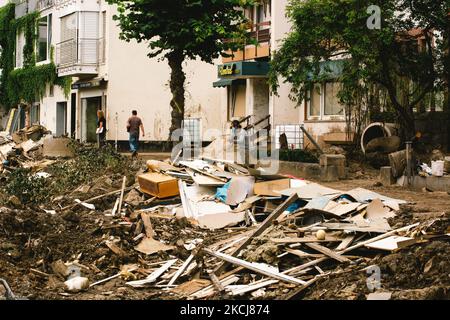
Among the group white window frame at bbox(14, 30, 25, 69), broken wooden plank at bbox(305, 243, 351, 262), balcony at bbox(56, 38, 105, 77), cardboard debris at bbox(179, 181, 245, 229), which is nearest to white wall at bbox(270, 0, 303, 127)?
balcony at bbox(56, 38, 105, 77)

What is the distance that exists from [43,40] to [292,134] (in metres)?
23.2

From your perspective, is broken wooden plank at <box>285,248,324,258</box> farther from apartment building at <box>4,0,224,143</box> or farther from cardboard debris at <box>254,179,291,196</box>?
apartment building at <box>4,0,224,143</box>

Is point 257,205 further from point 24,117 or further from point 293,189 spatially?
point 24,117

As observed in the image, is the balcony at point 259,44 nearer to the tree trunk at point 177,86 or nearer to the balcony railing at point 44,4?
the tree trunk at point 177,86

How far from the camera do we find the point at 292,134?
29016mm

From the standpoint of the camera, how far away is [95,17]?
4069 cm

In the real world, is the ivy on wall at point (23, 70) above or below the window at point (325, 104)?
above

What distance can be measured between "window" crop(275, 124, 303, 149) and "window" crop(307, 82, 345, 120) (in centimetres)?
96

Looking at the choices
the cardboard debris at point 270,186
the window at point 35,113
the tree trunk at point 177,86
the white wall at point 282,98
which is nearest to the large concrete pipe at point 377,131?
the tree trunk at point 177,86

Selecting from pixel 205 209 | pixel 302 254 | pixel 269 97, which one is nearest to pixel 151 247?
pixel 302 254

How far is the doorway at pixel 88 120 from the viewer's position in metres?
42.7

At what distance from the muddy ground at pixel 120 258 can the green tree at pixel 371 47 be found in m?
5.91

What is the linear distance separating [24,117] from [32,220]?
34.8 meters

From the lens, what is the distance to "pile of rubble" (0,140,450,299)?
35.4 ft
